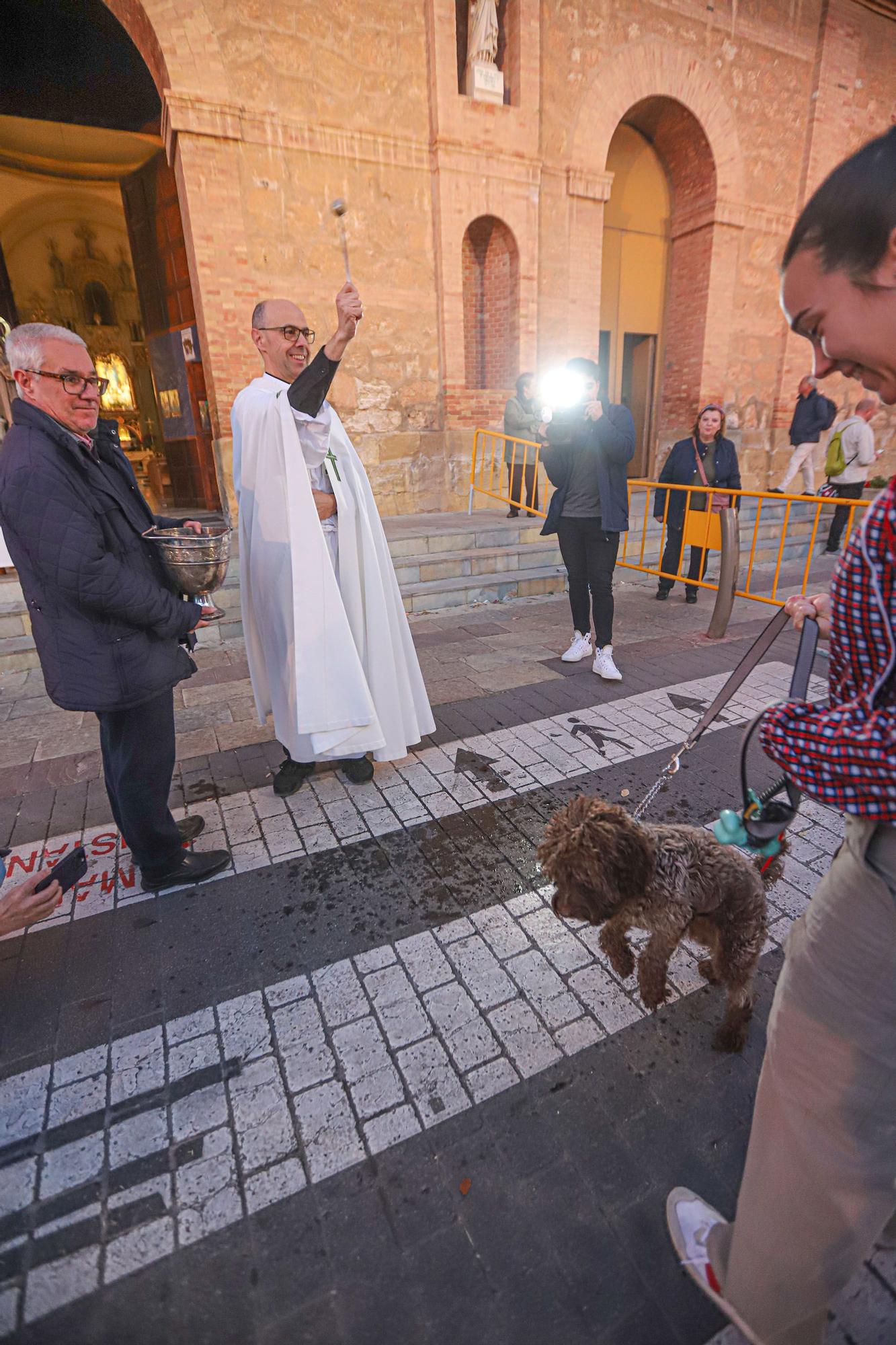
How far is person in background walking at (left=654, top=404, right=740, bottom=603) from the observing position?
23.0 feet

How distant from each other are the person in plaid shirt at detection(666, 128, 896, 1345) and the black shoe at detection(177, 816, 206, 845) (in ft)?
9.11

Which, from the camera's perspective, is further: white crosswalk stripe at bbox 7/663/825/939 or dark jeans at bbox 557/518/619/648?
dark jeans at bbox 557/518/619/648

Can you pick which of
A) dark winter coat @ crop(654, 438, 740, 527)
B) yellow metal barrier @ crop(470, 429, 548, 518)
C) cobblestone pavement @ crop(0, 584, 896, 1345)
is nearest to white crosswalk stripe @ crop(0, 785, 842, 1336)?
cobblestone pavement @ crop(0, 584, 896, 1345)

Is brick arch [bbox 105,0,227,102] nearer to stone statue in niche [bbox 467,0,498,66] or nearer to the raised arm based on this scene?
stone statue in niche [bbox 467,0,498,66]

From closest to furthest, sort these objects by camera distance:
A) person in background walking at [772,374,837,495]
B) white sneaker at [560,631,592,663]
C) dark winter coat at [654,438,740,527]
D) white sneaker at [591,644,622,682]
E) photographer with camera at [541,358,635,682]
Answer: photographer with camera at [541,358,635,682] → white sneaker at [591,644,622,682] → white sneaker at [560,631,592,663] → dark winter coat at [654,438,740,527] → person in background walking at [772,374,837,495]

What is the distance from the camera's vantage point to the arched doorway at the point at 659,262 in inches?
469

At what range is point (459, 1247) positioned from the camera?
1.63 meters

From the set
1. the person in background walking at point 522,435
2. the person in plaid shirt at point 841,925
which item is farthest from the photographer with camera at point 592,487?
the person in background walking at point 522,435

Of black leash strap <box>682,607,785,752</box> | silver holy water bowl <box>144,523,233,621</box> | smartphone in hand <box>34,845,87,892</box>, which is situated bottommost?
smartphone in hand <box>34,845,87,892</box>

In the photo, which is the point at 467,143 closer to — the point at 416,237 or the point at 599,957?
the point at 416,237

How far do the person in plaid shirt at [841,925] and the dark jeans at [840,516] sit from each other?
9.13m

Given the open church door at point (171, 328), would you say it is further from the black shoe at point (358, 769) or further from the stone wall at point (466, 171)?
the black shoe at point (358, 769)

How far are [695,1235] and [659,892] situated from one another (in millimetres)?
813

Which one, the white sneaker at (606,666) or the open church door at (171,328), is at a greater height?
the open church door at (171,328)
